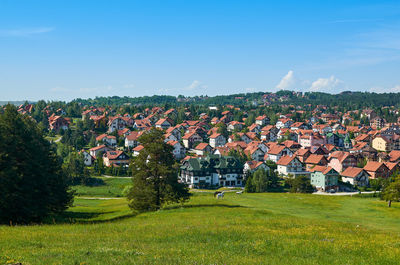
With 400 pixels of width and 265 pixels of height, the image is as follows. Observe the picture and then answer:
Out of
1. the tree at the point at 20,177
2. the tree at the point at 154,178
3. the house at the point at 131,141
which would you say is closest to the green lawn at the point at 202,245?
the tree at the point at 20,177

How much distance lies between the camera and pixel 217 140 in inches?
5404

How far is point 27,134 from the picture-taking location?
32031 mm

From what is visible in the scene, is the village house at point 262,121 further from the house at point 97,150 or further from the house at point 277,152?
the house at point 97,150

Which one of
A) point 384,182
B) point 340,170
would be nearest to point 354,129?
point 340,170

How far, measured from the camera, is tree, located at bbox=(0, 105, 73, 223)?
28.1m

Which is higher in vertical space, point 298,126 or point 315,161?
point 298,126

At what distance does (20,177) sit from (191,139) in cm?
A: 10780

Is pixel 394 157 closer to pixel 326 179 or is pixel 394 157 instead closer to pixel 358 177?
pixel 358 177

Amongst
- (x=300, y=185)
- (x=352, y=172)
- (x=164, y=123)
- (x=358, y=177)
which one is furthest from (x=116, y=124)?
(x=358, y=177)

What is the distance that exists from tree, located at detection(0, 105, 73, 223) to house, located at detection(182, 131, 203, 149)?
10034cm

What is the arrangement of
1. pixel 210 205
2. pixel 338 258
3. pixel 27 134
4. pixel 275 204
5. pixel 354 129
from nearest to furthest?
pixel 338 258 → pixel 27 134 → pixel 210 205 → pixel 275 204 → pixel 354 129

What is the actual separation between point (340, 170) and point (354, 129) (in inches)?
3382

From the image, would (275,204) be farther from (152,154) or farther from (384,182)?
(384,182)

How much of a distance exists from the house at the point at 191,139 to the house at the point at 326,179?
56.1 meters
